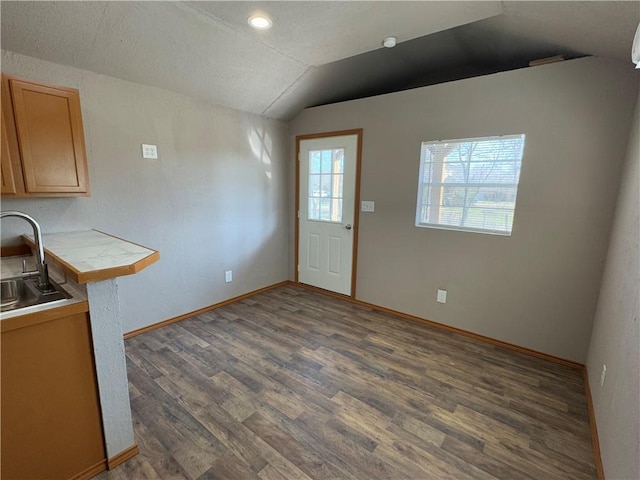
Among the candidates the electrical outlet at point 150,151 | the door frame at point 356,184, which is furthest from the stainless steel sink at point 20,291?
the door frame at point 356,184

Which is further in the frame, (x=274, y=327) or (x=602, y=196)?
(x=274, y=327)

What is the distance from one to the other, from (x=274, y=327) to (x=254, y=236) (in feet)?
4.21

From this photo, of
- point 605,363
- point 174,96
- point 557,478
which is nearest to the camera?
point 557,478

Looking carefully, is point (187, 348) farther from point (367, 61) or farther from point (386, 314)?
point (367, 61)

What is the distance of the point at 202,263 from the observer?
328 centimetres

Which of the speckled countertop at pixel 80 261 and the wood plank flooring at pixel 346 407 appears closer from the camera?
the speckled countertop at pixel 80 261

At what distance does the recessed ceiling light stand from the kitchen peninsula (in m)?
1.76

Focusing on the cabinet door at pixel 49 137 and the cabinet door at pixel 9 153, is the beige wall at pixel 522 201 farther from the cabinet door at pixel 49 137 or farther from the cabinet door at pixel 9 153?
the cabinet door at pixel 9 153

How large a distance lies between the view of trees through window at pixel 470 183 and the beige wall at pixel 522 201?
77 millimetres

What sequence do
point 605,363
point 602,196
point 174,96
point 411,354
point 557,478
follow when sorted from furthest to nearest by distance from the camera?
point 174,96
point 411,354
point 602,196
point 605,363
point 557,478

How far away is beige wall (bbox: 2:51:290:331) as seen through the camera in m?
2.37

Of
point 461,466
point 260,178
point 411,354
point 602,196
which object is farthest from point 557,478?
point 260,178

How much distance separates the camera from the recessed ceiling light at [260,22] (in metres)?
2.05

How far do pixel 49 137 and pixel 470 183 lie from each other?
328cm
